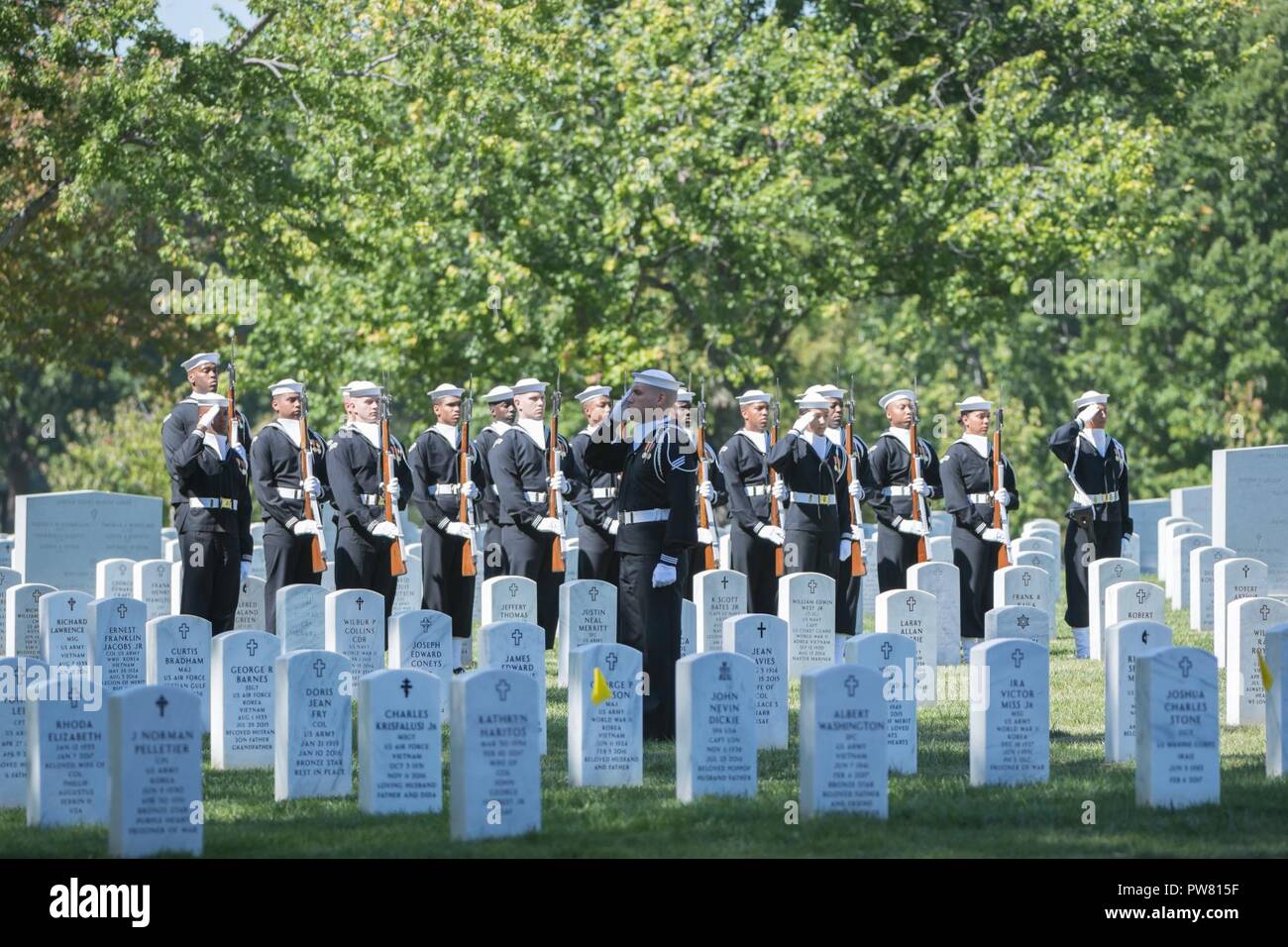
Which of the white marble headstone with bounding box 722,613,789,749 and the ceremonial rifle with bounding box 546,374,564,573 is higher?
the ceremonial rifle with bounding box 546,374,564,573

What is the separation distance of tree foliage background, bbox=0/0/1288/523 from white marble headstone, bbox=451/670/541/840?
43.2ft

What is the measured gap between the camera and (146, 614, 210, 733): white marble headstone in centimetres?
1086

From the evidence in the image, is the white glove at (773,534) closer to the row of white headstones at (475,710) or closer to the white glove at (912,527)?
the white glove at (912,527)

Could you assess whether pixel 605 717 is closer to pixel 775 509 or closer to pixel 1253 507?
pixel 775 509

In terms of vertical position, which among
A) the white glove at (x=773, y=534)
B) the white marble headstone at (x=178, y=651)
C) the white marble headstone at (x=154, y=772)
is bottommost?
the white marble headstone at (x=154, y=772)

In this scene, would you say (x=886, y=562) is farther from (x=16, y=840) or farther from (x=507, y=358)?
(x=507, y=358)

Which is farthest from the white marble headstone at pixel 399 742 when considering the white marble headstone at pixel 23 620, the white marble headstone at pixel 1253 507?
the white marble headstone at pixel 1253 507

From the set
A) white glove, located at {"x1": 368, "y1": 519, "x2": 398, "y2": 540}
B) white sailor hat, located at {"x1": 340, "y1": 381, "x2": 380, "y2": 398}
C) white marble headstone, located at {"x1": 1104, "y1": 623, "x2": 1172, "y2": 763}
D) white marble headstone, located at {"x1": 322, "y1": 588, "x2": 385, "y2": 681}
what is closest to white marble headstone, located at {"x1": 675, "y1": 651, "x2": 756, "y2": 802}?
white marble headstone, located at {"x1": 1104, "y1": 623, "x2": 1172, "y2": 763}

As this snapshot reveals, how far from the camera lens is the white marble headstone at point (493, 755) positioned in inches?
316

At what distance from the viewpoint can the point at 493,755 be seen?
809 centimetres

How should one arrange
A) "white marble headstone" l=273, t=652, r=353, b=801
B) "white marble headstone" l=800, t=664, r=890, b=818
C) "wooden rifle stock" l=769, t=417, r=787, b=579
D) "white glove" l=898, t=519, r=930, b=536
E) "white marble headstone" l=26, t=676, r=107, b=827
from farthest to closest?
"white glove" l=898, t=519, r=930, b=536, "wooden rifle stock" l=769, t=417, r=787, b=579, "white marble headstone" l=273, t=652, r=353, b=801, "white marble headstone" l=26, t=676, r=107, b=827, "white marble headstone" l=800, t=664, r=890, b=818

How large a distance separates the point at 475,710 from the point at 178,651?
11.3 feet

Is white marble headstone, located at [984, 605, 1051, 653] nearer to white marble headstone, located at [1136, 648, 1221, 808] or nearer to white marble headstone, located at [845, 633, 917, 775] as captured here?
white marble headstone, located at [845, 633, 917, 775]

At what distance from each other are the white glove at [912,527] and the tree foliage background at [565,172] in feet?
22.8
